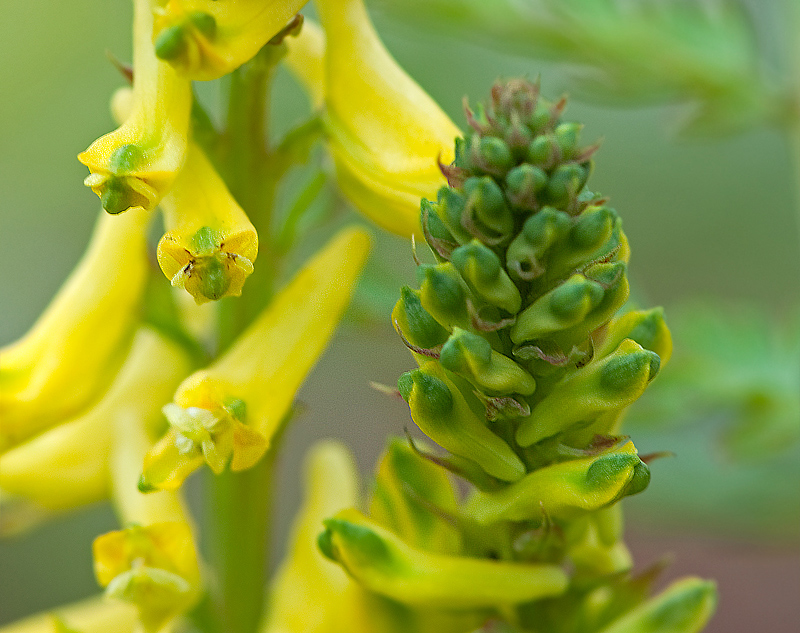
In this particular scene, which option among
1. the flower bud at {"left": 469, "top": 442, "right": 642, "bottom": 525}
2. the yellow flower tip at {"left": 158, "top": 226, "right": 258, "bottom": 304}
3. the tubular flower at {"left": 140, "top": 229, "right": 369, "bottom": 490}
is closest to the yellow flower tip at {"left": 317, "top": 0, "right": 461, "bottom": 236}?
the tubular flower at {"left": 140, "top": 229, "right": 369, "bottom": 490}

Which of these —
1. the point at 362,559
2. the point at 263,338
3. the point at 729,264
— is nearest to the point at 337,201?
the point at 263,338

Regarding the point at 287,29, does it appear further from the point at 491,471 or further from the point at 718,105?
the point at 718,105

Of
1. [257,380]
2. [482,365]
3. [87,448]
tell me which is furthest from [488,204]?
[87,448]

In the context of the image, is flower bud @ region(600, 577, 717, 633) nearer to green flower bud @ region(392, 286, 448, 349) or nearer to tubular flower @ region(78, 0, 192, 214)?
green flower bud @ region(392, 286, 448, 349)

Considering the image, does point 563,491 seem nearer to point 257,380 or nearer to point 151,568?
point 257,380

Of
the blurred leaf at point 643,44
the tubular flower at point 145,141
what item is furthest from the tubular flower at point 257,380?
the blurred leaf at point 643,44

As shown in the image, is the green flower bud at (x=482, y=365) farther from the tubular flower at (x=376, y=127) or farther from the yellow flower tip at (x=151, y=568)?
the yellow flower tip at (x=151, y=568)
